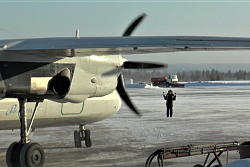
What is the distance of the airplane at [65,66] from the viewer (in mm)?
8245

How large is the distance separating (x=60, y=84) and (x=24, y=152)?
2.36 meters

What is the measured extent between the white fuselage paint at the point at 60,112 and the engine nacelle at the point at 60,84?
3304 mm

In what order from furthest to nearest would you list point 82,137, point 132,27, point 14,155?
1. point 82,137
2. point 132,27
3. point 14,155

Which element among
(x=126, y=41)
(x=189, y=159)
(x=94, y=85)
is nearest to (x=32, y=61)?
(x=94, y=85)

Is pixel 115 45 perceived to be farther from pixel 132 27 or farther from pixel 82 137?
pixel 82 137

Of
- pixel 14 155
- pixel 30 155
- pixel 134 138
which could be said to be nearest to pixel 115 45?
pixel 30 155

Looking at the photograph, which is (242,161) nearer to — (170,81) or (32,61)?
(32,61)

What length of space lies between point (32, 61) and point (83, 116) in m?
A: 5.22

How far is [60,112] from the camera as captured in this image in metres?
14.4

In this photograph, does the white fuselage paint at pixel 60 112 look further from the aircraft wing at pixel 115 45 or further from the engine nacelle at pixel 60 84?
the aircraft wing at pixel 115 45

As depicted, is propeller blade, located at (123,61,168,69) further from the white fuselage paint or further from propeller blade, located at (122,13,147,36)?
the white fuselage paint

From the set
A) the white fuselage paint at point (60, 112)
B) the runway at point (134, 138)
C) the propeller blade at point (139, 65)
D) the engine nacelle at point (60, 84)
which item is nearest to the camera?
the engine nacelle at point (60, 84)

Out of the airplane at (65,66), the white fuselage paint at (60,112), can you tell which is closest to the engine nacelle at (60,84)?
the airplane at (65,66)

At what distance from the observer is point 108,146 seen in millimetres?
15438
